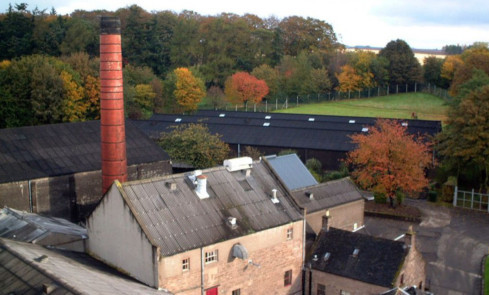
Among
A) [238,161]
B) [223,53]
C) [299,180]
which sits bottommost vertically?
[299,180]

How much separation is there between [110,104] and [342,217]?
15.4 metres

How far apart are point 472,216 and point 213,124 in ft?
93.1

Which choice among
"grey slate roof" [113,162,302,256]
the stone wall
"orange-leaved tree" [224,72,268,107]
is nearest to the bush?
"grey slate roof" [113,162,302,256]

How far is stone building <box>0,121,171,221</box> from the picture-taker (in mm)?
33272

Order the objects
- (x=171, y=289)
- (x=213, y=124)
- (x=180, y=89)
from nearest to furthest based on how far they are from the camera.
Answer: (x=171, y=289)
(x=213, y=124)
(x=180, y=89)

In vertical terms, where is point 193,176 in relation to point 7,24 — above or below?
below

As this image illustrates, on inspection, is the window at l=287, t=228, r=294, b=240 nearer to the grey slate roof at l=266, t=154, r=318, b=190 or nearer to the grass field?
the grey slate roof at l=266, t=154, r=318, b=190

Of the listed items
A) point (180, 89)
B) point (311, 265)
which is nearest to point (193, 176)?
point (311, 265)

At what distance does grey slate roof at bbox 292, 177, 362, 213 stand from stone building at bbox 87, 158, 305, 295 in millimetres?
4167

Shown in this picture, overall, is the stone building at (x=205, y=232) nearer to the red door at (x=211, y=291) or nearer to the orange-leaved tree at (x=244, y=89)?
the red door at (x=211, y=291)

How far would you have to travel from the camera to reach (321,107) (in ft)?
283

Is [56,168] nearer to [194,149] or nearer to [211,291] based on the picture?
[194,149]

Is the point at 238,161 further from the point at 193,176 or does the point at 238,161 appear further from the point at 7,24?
the point at 7,24

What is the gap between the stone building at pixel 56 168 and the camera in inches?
1310
